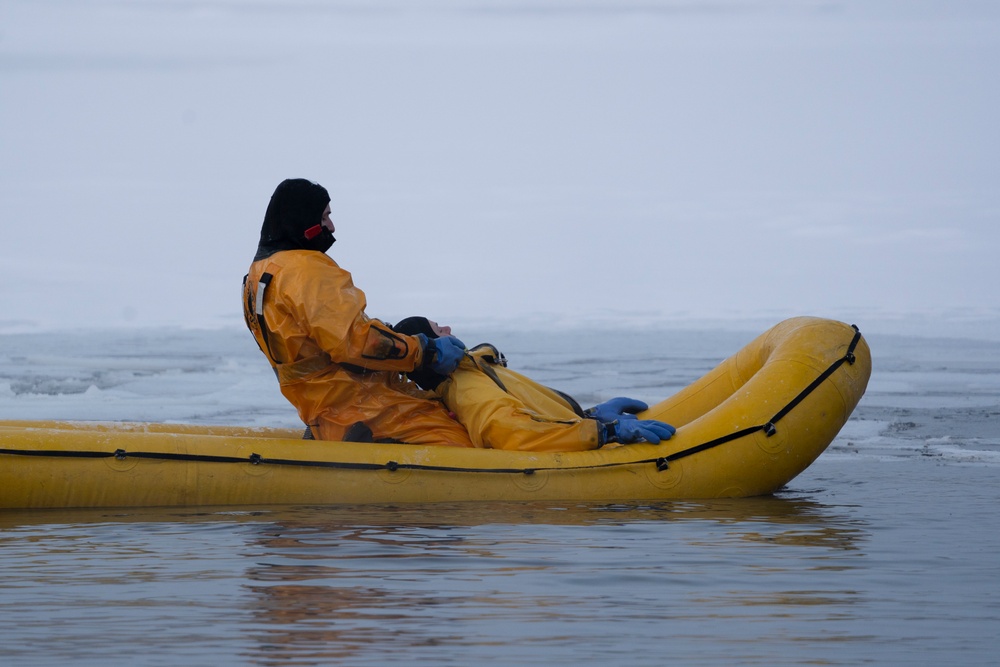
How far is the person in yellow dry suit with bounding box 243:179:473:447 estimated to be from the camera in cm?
494

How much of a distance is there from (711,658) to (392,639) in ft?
2.57

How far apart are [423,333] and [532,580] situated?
5.99 ft

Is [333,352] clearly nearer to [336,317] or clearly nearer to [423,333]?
[336,317]

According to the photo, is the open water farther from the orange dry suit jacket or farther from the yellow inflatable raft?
the orange dry suit jacket

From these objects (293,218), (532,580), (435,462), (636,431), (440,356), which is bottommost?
(532,580)

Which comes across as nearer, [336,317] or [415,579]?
[415,579]

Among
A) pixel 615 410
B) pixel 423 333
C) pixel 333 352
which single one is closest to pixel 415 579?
pixel 333 352

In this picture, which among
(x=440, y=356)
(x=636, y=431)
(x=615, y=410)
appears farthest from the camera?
(x=615, y=410)

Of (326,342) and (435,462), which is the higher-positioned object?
(326,342)

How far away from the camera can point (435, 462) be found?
5.25 meters

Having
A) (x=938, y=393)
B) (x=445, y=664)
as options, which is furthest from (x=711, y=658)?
(x=938, y=393)

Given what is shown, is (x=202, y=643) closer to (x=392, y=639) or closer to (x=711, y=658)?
(x=392, y=639)

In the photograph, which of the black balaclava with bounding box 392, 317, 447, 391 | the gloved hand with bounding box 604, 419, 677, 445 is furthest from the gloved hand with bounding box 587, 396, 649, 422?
the black balaclava with bounding box 392, 317, 447, 391

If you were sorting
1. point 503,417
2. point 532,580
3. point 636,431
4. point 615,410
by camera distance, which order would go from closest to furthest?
point 532,580 → point 503,417 → point 636,431 → point 615,410
